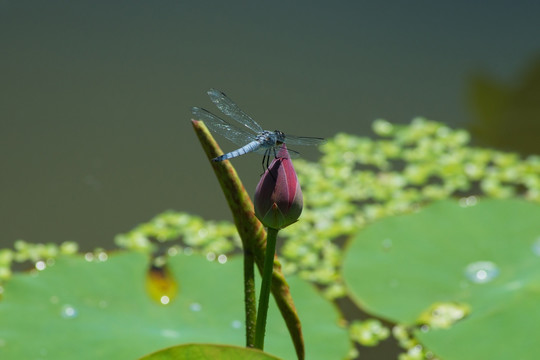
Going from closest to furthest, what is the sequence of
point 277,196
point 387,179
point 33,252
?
point 277,196
point 33,252
point 387,179

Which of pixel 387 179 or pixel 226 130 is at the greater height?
pixel 387 179

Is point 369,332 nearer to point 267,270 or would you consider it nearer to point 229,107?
point 229,107

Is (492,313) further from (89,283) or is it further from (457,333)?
(89,283)

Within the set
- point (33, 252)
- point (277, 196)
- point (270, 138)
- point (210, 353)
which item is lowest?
point (210, 353)

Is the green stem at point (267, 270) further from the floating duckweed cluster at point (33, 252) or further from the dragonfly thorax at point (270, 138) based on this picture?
the floating duckweed cluster at point (33, 252)

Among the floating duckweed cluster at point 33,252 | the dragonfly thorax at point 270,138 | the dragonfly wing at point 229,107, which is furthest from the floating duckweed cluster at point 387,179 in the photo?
the dragonfly thorax at point 270,138

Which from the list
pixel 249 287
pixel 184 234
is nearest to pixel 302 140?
pixel 249 287

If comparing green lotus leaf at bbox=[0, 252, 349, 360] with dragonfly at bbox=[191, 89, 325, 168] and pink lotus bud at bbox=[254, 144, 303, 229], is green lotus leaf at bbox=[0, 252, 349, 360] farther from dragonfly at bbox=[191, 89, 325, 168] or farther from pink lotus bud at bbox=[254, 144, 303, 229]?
pink lotus bud at bbox=[254, 144, 303, 229]
